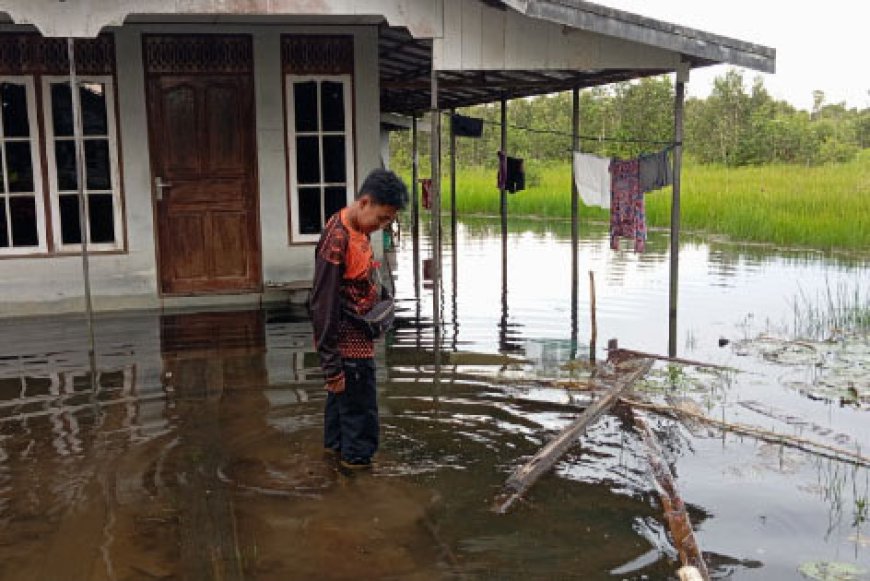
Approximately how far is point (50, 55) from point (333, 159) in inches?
120

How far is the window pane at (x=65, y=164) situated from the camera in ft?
29.2

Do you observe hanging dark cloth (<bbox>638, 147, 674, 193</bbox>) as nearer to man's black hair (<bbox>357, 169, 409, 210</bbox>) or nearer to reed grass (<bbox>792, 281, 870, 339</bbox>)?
reed grass (<bbox>792, 281, 870, 339</bbox>)

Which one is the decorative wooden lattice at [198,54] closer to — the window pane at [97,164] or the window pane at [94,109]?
the window pane at [94,109]

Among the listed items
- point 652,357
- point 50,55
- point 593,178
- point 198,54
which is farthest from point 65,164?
point 652,357

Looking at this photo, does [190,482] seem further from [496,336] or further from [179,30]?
[179,30]

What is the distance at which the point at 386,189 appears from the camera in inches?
Result: 176

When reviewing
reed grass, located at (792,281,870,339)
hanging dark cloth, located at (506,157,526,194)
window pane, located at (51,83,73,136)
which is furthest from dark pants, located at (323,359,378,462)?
hanging dark cloth, located at (506,157,526,194)

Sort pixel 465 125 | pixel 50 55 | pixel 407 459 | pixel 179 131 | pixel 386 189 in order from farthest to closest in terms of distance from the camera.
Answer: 1. pixel 465 125
2. pixel 179 131
3. pixel 50 55
4. pixel 407 459
5. pixel 386 189

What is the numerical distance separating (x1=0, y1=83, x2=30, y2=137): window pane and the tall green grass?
13479 mm

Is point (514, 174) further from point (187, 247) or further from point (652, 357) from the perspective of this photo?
point (652, 357)

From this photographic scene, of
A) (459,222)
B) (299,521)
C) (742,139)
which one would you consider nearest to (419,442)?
(299,521)

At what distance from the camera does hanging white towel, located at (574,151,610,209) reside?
909cm

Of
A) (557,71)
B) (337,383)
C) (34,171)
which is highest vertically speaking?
(557,71)

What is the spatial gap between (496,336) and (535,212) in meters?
17.1
